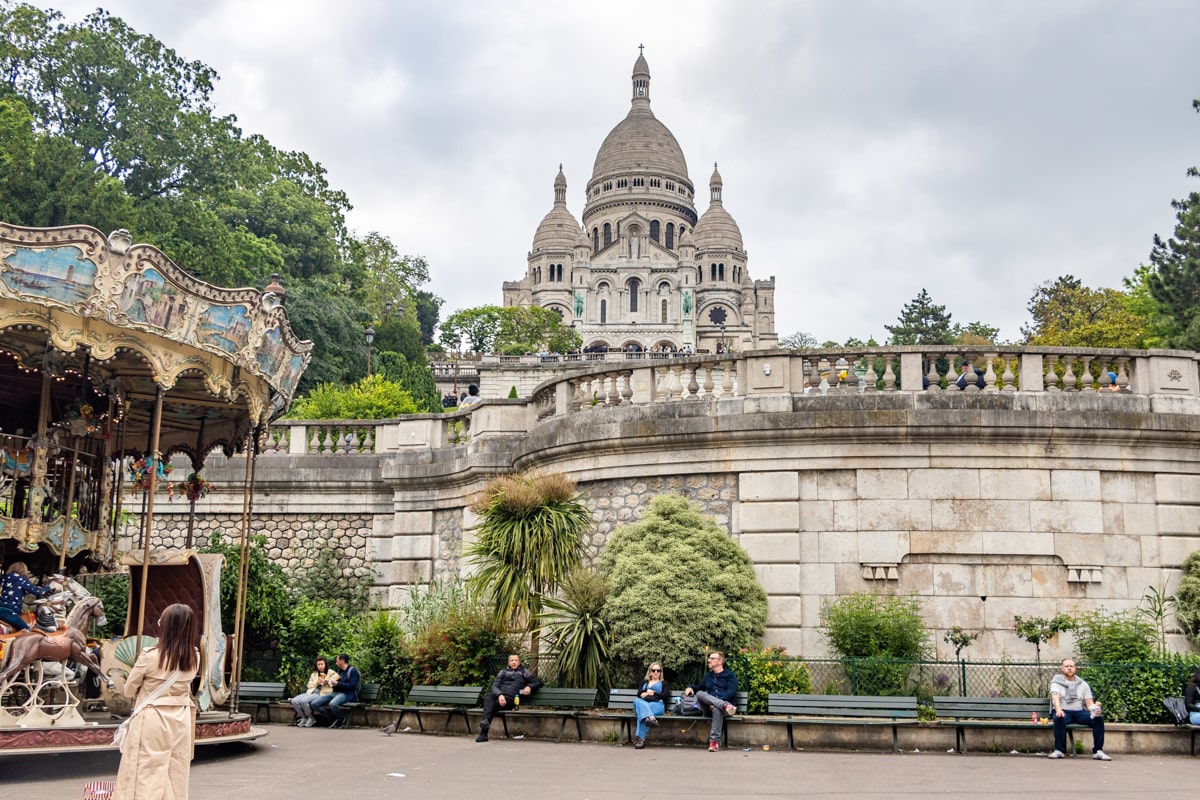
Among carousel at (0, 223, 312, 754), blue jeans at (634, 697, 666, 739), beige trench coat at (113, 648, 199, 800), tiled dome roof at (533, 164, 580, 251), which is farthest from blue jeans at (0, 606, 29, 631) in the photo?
tiled dome roof at (533, 164, 580, 251)

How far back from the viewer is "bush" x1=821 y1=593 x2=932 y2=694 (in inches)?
615

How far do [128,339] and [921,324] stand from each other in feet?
263

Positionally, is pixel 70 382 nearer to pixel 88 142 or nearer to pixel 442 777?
pixel 442 777

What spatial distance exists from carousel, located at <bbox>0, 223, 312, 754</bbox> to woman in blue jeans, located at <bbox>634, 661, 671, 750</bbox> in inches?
191

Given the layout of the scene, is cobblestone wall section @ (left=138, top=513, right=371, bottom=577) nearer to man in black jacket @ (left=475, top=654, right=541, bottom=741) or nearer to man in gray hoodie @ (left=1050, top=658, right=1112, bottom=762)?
man in black jacket @ (left=475, top=654, right=541, bottom=741)

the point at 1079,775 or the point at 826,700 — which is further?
the point at 826,700

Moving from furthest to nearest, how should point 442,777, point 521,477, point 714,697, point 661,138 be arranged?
point 661,138 → point 521,477 → point 714,697 → point 442,777

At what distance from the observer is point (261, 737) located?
636 inches

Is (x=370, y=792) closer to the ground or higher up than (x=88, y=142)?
closer to the ground

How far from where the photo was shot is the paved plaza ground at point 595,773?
11.4 m

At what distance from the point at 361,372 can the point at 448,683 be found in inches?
1689

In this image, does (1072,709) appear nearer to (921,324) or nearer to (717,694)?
(717,694)

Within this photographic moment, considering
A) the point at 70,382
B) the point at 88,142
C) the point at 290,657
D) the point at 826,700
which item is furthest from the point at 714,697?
the point at 88,142

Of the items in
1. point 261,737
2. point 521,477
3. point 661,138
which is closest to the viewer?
point 261,737
